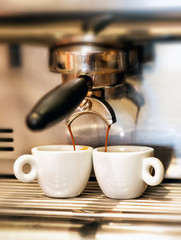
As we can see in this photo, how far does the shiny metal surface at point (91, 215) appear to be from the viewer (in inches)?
14.0

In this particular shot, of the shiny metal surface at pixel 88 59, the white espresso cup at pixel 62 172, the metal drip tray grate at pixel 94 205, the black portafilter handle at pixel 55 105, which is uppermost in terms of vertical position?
the shiny metal surface at pixel 88 59

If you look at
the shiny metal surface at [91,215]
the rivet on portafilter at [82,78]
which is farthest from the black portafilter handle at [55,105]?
the shiny metal surface at [91,215]

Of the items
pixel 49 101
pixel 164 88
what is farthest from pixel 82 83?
pixel 164 88

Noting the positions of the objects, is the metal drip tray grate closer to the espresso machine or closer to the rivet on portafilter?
the espresso machine

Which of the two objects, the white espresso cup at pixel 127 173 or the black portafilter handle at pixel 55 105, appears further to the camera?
the white espresso cup at pixel 127 173

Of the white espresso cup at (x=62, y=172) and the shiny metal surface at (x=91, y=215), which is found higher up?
the white espresso cup at (x=62, y=172)

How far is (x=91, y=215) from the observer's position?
1.30 feet

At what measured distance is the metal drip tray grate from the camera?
40cm

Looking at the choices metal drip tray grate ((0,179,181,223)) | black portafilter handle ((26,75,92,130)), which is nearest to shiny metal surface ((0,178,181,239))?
metal drip tray grate ((0,179,181,223))

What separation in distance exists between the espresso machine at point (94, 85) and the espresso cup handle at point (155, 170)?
24 millimetres

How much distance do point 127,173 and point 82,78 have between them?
133 mm

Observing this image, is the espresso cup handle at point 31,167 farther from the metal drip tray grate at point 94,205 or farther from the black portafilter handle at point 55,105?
the black portafilter handle at point 55,105

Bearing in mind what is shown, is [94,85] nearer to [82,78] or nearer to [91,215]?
[82,78]

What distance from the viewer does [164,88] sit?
0.53 m
